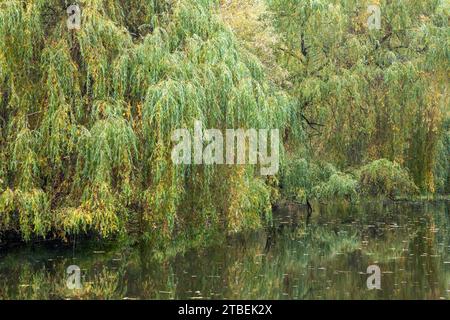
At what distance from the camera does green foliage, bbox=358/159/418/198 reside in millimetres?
17516

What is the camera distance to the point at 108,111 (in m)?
10.4

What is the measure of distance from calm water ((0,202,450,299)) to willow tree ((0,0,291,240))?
1.55 feet

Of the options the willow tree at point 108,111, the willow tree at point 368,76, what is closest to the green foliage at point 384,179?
the willow tree at point 368,76

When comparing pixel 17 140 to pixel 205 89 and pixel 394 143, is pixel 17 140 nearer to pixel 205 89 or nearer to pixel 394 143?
pixel 205 89

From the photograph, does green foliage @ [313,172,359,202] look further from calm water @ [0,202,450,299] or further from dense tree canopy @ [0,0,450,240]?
dense tree canopy @ [0,0,450,240]

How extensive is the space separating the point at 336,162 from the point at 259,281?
874cm

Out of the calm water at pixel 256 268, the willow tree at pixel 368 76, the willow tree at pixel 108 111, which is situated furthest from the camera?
the willow tree at pixel 368 76

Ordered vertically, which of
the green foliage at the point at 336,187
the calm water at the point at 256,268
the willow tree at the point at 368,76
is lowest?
the calm water at the point at 256,268

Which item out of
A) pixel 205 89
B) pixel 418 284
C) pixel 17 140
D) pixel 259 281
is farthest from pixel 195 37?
pixel 418 284

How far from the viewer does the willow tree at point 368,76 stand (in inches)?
687

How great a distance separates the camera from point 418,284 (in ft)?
30.4

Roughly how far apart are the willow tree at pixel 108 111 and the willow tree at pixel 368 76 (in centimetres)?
604

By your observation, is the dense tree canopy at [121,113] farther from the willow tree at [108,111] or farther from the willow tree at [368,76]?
the willow tree at [368,76]

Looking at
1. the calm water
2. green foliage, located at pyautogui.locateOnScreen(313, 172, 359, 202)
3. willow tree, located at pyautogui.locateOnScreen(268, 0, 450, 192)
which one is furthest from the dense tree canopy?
willow tree, located at pyautogui.locateOnScreen(268, 0, 450, 192)
